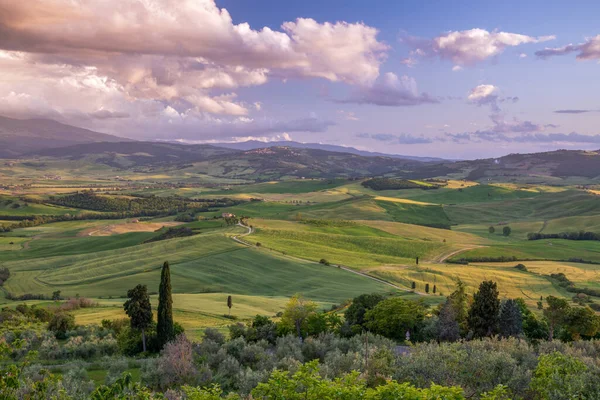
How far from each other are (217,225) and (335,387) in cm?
16328

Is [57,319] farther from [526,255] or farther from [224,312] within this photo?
[526,255]

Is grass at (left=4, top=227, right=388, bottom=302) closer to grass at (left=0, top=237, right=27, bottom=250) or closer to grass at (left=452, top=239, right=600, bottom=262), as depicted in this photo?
grass at (left=0, top=237, right=27, bottom=250)

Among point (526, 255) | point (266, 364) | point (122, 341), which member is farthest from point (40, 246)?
point (526, 255)

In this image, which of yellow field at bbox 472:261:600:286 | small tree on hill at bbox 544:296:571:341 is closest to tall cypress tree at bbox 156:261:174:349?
small tree on hill at bbox 544:296:571:341

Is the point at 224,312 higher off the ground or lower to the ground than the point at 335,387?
lower

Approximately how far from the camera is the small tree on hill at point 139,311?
57469 millimetres

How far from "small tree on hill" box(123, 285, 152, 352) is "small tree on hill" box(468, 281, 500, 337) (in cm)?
4279

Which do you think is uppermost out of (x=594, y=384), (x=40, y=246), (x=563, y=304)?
(x=594, y=384)

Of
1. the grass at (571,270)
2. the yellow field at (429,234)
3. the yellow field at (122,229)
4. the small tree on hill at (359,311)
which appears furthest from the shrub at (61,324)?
the yellow field at (429,234)

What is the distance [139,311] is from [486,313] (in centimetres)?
4527

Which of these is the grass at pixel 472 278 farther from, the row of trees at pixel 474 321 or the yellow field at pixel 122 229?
the yellow field at pixel 122 229

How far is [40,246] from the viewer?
155 m

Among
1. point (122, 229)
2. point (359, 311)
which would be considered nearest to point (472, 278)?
point (359, 311)

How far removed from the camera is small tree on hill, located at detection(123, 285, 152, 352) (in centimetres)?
5747
